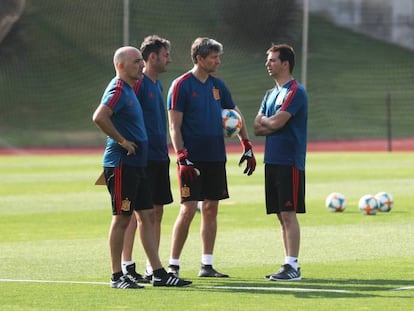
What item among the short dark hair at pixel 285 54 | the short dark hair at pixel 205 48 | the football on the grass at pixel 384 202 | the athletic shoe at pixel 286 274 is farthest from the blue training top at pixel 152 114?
the football on the grass at pixel 384 202

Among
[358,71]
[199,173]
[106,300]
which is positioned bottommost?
[106,300]

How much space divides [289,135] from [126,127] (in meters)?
1.77

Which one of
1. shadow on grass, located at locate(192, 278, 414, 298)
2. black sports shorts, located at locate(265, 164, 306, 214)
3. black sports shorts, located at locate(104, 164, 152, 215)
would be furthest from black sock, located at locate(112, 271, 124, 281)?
black sports shorts, located at locate(265, 164, 306, 214)

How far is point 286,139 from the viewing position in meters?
11.5

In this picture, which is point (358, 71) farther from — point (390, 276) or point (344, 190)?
point (390, 276)

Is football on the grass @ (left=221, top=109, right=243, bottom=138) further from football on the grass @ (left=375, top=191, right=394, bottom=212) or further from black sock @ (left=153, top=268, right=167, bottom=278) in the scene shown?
football on the grass @ (left=375, top=191, right=394, bottom=212)

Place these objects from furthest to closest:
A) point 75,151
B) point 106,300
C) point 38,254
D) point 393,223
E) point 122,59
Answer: point 75,151 < point 393,223 < point 38,254 < point 122,59 < point 106,300

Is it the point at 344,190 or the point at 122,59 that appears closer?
the point at 122,59

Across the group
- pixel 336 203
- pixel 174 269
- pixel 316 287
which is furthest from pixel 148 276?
pixel 336 203

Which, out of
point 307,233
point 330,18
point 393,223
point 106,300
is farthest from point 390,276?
point 330,18

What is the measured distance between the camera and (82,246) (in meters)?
13.8

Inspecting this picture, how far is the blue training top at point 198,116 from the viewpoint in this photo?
11.5m

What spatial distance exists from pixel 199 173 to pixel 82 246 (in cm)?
288

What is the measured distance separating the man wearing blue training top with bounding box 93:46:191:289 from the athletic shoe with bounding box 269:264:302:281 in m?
0.85
